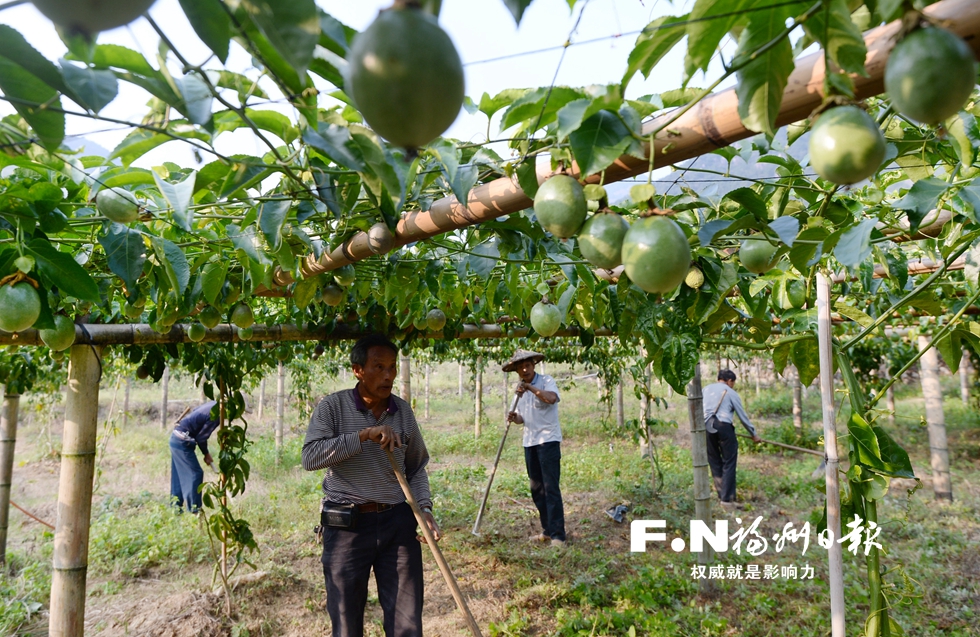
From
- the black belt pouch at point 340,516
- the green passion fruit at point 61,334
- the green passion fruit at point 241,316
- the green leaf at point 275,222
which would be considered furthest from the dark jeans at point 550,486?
the green leaf at point 275,222

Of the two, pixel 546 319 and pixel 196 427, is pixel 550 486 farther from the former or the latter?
pixel 196 427

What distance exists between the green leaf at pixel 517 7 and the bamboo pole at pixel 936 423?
7.77m

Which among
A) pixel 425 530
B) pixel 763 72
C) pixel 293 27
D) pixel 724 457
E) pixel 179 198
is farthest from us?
pixel 724 457

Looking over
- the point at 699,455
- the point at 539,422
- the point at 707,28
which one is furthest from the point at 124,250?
the point at 539,422

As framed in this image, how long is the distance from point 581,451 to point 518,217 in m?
9.37

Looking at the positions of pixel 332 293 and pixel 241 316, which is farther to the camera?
pixel 241 316

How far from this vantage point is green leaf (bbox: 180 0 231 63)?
1.97ft

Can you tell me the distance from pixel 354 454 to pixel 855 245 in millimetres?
2572

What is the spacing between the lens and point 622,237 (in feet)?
2.97

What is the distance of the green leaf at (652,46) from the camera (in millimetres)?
824

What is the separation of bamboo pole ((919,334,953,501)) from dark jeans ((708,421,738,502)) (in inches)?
83.5

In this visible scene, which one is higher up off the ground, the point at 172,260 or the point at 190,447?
the point at 172,260

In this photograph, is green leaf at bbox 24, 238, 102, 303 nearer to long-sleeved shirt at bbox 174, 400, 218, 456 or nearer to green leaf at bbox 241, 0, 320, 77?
green leaf at bbox 241, 0, 320, 77

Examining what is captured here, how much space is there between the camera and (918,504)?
6715mm
